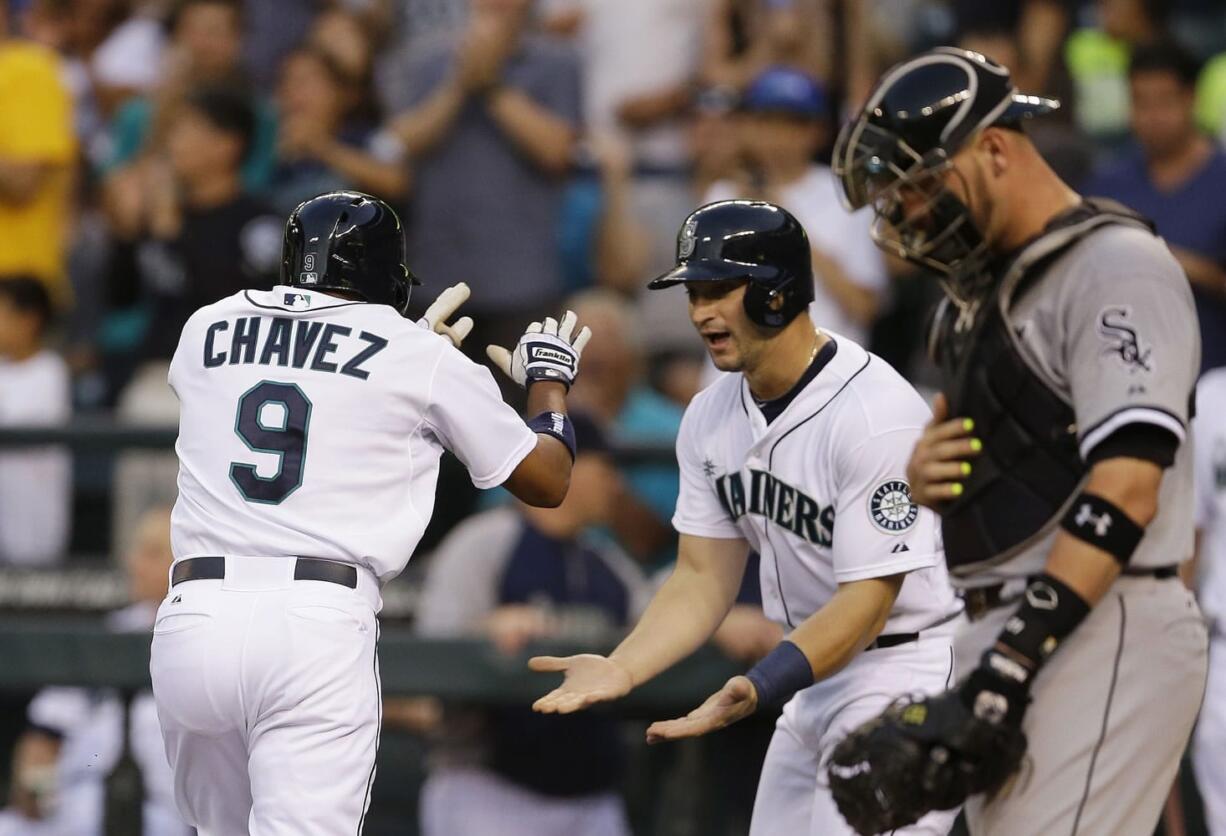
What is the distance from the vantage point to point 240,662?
A: 4.27 meters

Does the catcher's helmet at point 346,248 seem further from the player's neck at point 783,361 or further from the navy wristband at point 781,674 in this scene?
the navy wristband at point 781,674

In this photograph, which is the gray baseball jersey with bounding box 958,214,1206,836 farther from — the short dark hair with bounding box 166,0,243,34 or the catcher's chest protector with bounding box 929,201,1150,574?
the short dark hair with bounding box 166,0,243,34

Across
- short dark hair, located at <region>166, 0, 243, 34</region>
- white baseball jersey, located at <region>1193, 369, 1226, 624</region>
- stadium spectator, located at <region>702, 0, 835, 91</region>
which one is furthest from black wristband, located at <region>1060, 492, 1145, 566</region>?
short dark hair, located at <region>166, 0, 243, 34</region>

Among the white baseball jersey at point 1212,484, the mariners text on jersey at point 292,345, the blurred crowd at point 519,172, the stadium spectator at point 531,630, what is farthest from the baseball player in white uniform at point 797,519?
the white baseball jersey at point 1212,484

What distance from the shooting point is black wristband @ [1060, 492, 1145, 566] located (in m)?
3.35

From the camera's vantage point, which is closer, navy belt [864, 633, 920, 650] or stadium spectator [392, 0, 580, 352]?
navy belt [864, 633, 920, 650]

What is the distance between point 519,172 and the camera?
27.5 feet

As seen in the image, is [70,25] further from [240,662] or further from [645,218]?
[240,662]

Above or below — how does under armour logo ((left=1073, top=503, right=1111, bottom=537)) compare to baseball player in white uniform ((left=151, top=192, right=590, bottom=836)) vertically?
above

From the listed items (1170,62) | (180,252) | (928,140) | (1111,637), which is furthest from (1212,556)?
(180,252)

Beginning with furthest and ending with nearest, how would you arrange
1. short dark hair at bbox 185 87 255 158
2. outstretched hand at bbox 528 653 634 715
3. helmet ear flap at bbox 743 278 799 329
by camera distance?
short dark hair at bbox 185 87 255 158 < helmet ear flap at bbox 743 278 799 329 < outstretched hand at bbox 528 653 634 715

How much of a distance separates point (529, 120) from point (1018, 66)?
2.28 metres

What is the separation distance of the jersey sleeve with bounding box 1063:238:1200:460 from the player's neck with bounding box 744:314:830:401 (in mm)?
1098

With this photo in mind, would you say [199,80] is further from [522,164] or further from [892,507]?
[892,507]
